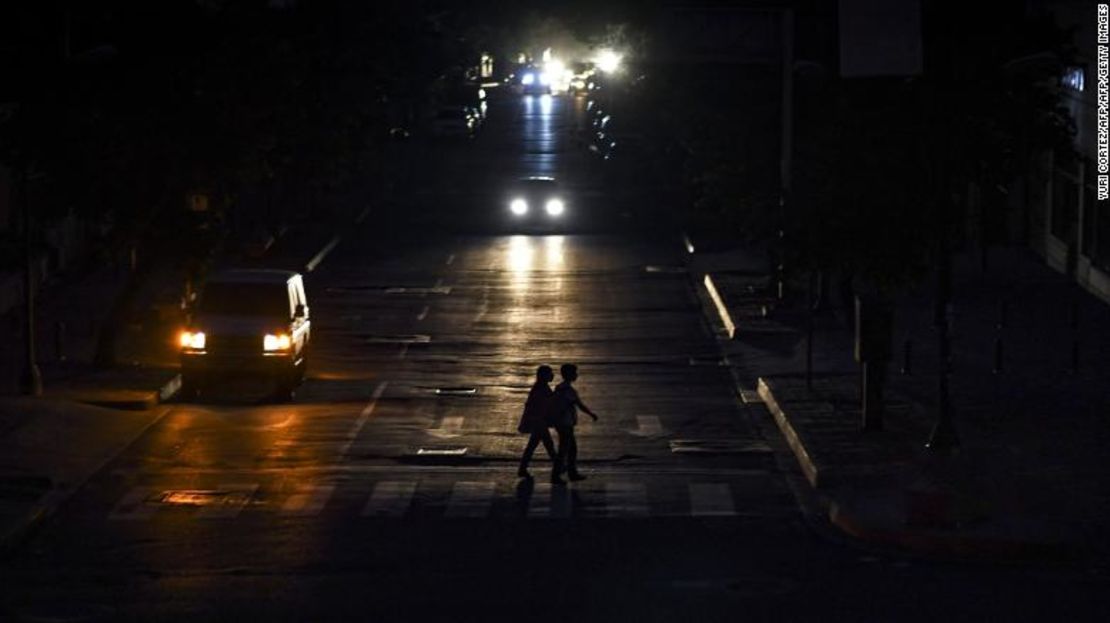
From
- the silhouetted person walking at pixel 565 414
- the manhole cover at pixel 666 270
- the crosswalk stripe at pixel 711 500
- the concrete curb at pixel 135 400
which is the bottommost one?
the manhole cover at pixel 666 270

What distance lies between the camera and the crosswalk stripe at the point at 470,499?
26578mm

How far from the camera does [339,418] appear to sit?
3591cm

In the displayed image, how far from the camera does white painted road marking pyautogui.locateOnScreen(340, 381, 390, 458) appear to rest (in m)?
32.8

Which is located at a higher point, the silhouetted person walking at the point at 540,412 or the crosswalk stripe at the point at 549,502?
the silhouetted person walking at the point at 540,412

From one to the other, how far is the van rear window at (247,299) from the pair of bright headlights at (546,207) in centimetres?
3994

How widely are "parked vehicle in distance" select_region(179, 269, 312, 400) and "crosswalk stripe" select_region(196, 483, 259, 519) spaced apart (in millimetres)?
9475

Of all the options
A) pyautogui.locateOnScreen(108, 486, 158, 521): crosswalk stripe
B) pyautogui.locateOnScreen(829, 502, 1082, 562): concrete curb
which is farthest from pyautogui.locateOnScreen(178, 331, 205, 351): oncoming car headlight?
pyautogui.locateOnScreen(829, 502, 1082, 562): concrete curb

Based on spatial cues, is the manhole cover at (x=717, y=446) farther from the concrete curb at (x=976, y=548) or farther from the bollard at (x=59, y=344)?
the bollard at (x=59, y=344)

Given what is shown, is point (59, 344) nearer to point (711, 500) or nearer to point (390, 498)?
point (390, 498)

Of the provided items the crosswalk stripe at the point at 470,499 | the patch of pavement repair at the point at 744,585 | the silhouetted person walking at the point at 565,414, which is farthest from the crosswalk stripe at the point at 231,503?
the patch of pavement repair at the point at 744,585

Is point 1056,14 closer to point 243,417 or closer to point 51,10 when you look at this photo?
point 51,10

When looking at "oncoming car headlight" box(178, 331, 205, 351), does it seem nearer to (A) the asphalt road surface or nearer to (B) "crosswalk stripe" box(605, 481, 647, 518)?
(A) the asphalt road surface

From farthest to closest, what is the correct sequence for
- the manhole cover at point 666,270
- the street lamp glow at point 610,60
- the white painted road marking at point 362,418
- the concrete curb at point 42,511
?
the street lamp glow at point 610,60
the manhole cover at point 666,270
the white painted road marking at point 362,418
the concrete curb at point 42,511

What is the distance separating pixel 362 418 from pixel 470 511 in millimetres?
9449
